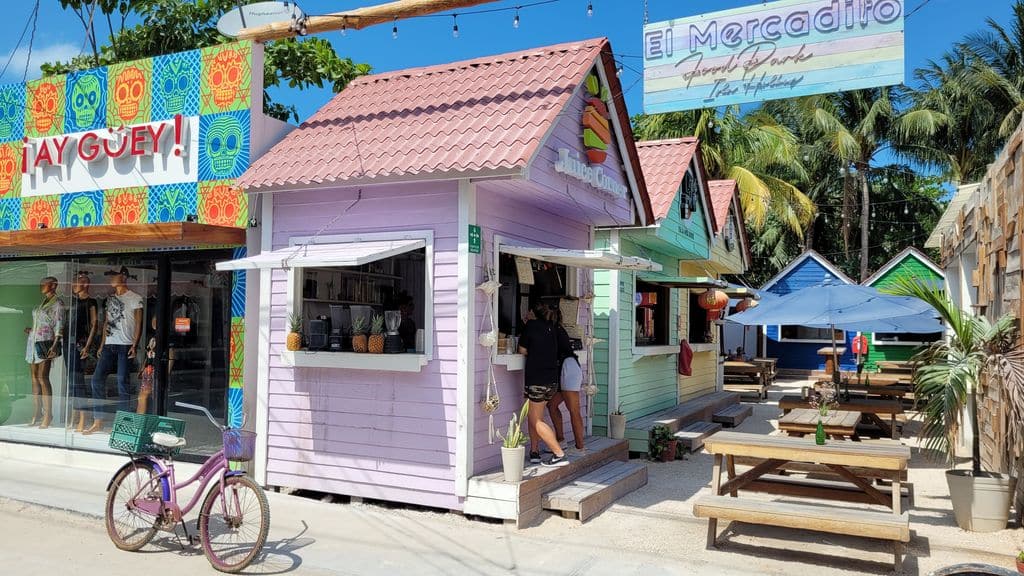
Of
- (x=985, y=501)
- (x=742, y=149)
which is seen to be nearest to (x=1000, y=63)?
(x=742, y=149)

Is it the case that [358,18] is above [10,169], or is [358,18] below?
above

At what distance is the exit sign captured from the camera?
7109 mm

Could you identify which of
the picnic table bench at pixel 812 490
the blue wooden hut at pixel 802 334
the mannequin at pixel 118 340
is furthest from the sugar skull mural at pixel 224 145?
the blue wooden hut at pixel 802 334

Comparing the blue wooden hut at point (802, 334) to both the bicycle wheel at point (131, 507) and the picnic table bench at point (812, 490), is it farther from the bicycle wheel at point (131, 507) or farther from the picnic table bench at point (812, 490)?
the bicycle wheel at point (131, 507)

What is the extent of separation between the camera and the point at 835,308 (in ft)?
32.0

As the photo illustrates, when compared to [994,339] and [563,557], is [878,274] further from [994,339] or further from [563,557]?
[563,557]

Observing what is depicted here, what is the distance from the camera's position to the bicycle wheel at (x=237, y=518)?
5508 mm

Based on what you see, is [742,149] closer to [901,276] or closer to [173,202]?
[901,276]

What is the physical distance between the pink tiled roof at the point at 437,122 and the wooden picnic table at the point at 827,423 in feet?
14.5

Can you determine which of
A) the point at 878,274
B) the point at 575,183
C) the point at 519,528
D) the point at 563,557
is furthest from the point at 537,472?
the point at 878,274

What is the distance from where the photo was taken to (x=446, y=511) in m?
7.21

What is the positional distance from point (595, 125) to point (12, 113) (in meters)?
7.59

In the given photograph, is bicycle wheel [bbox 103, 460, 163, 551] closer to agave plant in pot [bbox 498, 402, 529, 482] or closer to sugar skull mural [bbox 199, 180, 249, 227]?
agave plant in pot [bbox 498, 402, 529, 482]

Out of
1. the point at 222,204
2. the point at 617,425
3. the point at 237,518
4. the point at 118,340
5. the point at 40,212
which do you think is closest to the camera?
the point at 237,518
